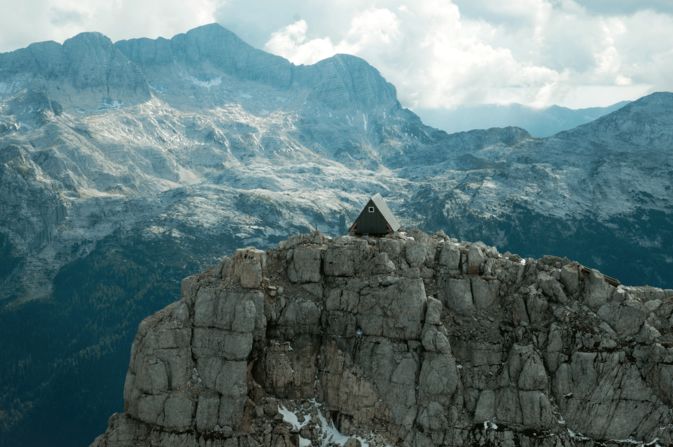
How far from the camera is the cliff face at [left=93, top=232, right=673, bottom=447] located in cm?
8400

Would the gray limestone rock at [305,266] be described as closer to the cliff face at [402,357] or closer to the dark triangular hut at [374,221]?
the cliff face at [402,357]

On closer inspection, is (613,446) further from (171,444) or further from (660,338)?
(171,444)

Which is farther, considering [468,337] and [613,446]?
[468,337]

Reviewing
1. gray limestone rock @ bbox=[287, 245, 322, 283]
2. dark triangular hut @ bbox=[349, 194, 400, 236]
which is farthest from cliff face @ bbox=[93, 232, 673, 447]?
dark triangular hut @ bbox=[349, 194, 400, 236]

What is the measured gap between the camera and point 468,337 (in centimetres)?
8900

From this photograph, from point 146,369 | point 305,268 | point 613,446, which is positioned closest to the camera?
point 613,446

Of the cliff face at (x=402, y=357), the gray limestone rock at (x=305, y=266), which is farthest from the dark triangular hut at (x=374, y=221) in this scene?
the gray limestone rock at (x=305, y=266)

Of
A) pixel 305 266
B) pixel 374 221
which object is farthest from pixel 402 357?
pixel 374 221

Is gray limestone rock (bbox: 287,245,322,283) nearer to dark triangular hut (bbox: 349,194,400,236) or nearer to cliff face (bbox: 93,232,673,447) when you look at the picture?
cliff face (bbox: 93,232,673,447)

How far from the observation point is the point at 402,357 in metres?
88.7

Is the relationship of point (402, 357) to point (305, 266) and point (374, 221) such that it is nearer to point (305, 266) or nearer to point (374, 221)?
point (305, 266)

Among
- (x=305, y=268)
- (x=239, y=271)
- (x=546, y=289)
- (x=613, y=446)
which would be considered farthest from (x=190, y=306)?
(x=613, y=446)

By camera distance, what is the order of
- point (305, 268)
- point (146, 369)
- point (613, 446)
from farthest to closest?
point (305, 268)
point (146, 369)
point (613, 446)

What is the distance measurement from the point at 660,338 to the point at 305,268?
48.2m
